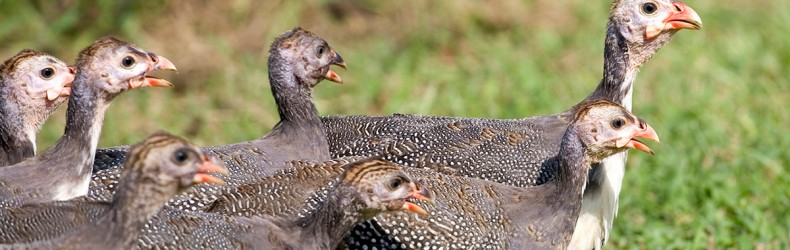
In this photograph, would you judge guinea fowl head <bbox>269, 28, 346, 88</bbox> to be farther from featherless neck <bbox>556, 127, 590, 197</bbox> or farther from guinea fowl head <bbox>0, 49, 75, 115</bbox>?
featherless neck <bbox>556, 127, 590, 197</bbox>

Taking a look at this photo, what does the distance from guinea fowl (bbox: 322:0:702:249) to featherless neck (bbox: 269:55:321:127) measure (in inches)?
6.8

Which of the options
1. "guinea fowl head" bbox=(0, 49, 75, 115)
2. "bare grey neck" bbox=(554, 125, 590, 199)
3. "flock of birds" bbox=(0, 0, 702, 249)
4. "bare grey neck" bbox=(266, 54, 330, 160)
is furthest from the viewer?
"bare grey neck" bbox=(266, 54, 330, 160)

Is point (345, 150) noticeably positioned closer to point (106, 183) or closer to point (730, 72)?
point (106, 183)

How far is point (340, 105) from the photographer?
29.2ft

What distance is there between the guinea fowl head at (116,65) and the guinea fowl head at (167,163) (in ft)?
4.02

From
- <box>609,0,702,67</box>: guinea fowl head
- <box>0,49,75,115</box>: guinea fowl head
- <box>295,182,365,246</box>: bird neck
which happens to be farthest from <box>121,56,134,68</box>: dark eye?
<box>609,0,702,67</box>: guinea fowl head

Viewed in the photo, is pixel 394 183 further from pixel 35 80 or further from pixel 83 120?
pixel 35 80

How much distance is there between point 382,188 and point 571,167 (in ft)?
3.53

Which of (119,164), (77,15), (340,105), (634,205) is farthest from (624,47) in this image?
(77,15)

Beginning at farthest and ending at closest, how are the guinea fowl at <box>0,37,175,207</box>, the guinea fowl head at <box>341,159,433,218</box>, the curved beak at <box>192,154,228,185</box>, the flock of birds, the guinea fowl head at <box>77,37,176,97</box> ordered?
the guinea fowl head at <box>77,37,176,97</box>
the guinea fowl at <box>0,37,175,207</box>
the guinea fowl head at <box>341,159,433,218</box>
the flock of birds
the curved beak at <box>192,154,228,185</box>

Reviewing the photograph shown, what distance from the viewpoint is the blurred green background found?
716 centimetres

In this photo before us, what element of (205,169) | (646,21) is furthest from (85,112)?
(646,21)

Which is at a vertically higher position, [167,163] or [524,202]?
[524,202]

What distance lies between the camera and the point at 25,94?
5777mm
